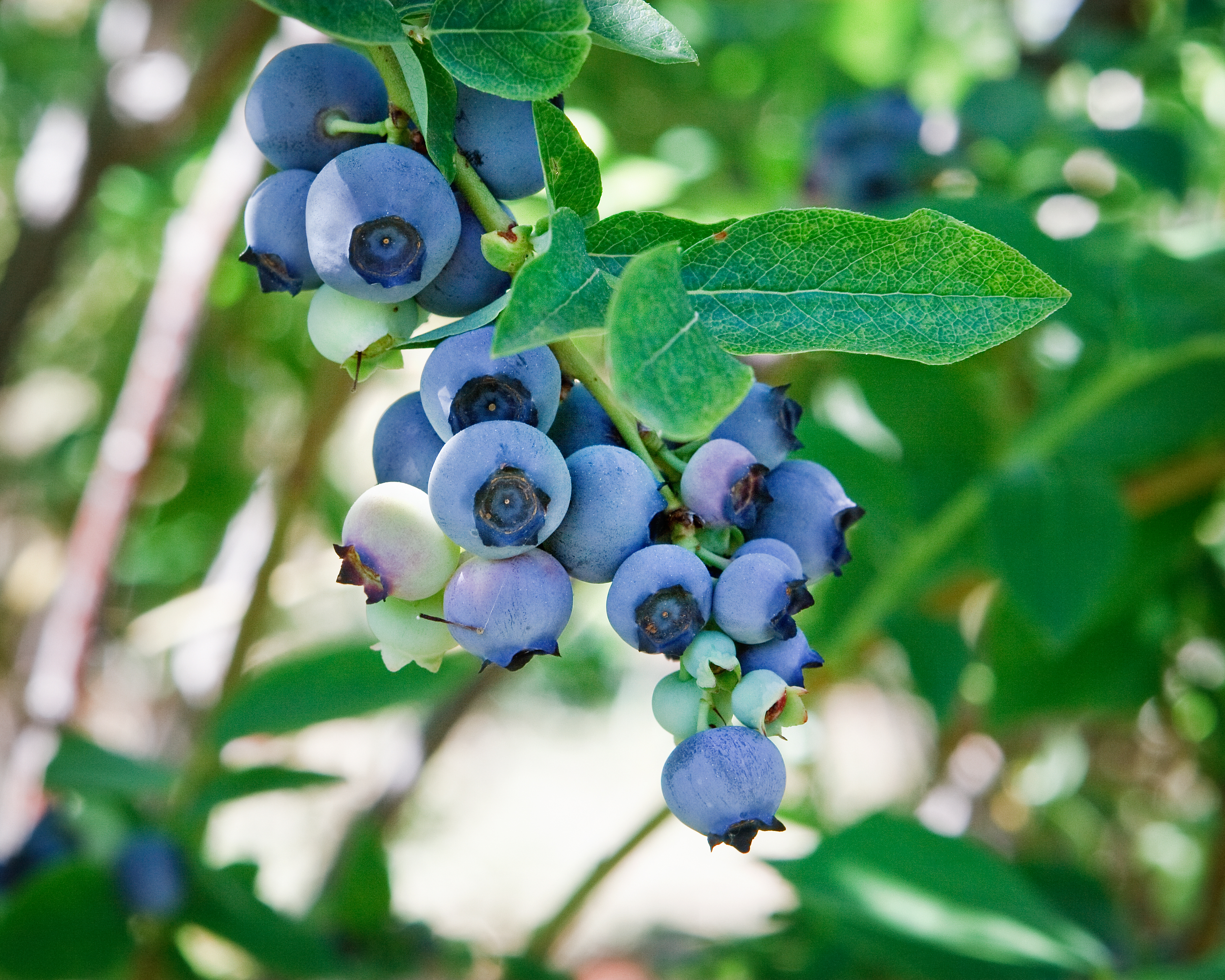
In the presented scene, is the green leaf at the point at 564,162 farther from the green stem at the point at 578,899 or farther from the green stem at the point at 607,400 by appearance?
the green stem at the point at 578,899

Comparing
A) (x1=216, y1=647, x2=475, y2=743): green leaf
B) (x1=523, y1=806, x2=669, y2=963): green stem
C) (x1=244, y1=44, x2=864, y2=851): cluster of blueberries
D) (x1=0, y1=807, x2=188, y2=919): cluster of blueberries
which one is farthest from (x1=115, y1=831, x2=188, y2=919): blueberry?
(x1=244, y1=44, x2=864, y2=851): cluster of blueberries

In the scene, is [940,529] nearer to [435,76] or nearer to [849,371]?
[849,371]

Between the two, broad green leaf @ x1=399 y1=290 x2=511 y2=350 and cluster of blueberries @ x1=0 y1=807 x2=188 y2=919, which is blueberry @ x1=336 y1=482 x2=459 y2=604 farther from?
cluster of blueberries @ x1=0 y1=807 x2=188 y2=919

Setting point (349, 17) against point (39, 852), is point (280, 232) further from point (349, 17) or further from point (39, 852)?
point (39, 852)

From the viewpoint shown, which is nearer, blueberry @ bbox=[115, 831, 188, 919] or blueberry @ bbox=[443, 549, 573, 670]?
blueberry @ bbox=[443, 549, 573, 670]

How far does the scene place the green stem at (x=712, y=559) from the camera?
12.4 inches

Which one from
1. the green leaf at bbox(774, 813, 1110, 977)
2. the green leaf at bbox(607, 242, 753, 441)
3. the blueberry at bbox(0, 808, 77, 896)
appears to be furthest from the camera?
the blueberry at bbox(0, 808, 77, 896)

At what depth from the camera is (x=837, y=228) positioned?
30cm

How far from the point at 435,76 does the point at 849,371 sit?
25.3 inches

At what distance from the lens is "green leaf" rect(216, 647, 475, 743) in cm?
83

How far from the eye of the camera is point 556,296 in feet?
0.86

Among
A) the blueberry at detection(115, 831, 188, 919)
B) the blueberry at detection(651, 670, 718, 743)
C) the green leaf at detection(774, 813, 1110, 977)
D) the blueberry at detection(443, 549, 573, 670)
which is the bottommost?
the blueberry at detection(115, 831, 188, 919)

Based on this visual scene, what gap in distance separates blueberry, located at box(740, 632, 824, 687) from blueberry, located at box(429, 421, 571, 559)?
72 millimetres

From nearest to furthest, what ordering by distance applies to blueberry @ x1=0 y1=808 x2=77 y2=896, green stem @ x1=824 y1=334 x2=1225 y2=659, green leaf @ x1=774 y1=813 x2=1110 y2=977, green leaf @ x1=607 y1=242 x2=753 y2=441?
green leaf @ x1=607 y1=242 x2=753 y2=441
green leaf @ x1=774 y1=813 x2=1110 y2=977
green stem @ x1=824 y1=334 x2=1225 y2=659
blueberry @ x1=0 y1=808 x2=77 y2=896
